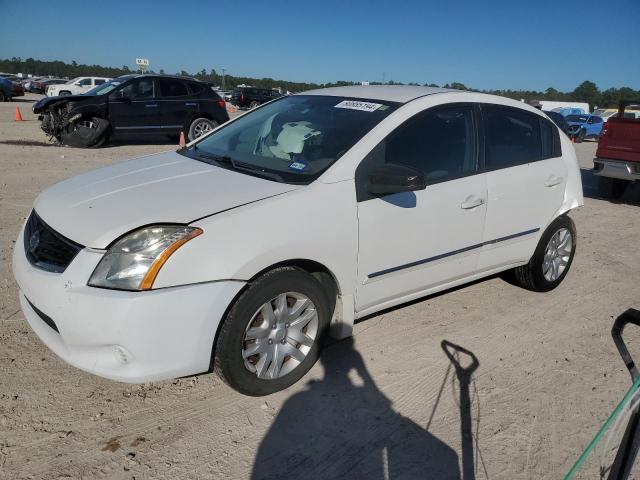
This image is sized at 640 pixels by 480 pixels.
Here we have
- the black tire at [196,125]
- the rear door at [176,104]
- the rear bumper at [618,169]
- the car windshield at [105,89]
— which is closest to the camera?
the rear bumper at [618,169]

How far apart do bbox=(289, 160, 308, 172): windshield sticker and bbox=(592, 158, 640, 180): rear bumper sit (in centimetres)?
764

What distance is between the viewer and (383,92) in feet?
12.3

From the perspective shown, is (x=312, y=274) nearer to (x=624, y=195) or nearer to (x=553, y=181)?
(x=553, y=181)

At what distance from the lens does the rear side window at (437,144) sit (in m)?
3.30

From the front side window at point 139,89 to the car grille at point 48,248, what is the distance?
10.2 meters

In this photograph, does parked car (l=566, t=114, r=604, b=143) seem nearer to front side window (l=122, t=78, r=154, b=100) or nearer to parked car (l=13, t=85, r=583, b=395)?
front side window (l=122, t=78, r=154, b=100)

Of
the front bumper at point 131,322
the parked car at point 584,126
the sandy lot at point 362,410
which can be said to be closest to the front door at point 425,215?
the sandy lot at point 362,410

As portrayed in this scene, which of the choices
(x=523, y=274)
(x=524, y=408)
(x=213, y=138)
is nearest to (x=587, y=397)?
(x=524, y=408)

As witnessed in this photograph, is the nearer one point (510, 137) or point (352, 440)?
point (352, 440)

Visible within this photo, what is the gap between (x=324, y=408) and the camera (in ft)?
9.31

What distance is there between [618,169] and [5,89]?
3067cm

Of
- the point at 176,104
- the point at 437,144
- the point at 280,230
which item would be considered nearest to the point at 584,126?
the point at 176,104

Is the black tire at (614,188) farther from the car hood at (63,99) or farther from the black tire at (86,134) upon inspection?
the car hood at (63,99)

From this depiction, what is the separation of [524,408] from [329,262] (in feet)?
4.58
